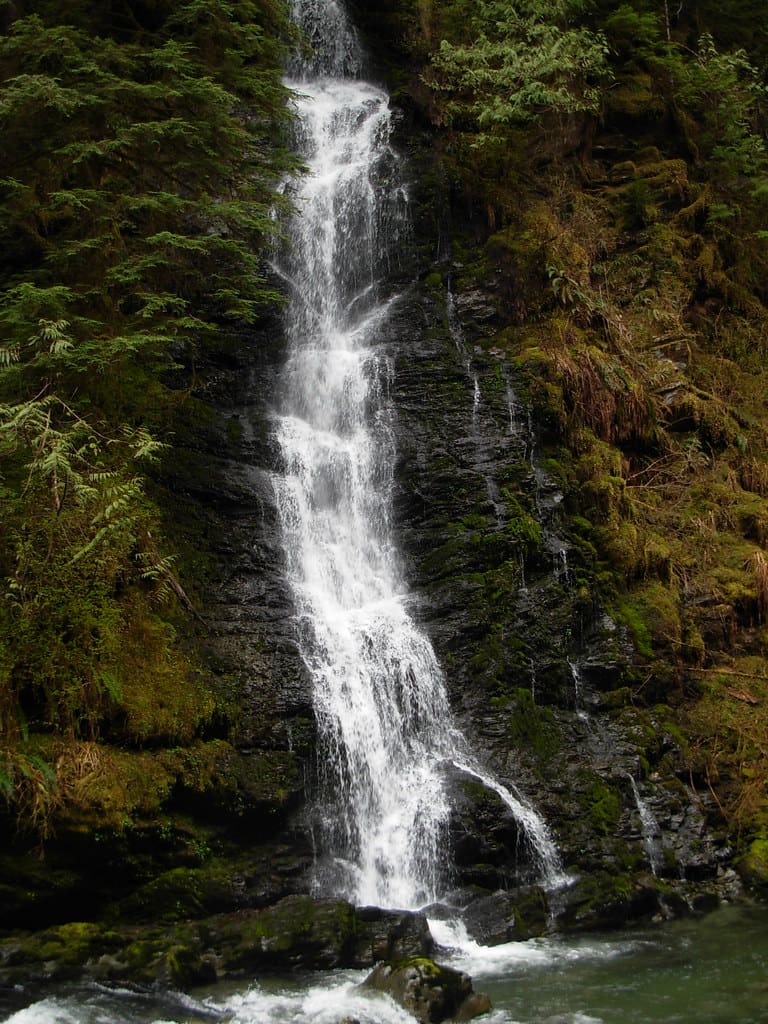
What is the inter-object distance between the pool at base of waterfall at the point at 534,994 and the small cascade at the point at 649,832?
1.27 metres

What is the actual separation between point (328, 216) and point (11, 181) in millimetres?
7656

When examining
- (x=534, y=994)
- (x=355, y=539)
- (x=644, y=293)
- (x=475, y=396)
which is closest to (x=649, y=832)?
(x=534, y=994)

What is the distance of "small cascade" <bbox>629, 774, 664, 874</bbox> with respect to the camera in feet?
30.1

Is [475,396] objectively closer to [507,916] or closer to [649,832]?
[649,832]

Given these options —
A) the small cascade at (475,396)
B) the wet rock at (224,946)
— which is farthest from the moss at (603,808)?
the small cascade at (475,396)

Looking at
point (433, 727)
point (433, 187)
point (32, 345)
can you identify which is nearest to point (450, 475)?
point (433, 727)

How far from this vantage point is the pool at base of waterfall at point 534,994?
632cm

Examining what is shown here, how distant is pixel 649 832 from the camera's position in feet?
30.9

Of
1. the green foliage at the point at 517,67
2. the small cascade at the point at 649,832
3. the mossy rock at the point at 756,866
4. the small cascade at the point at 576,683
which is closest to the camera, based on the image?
the mossy rock at the point at 756,866

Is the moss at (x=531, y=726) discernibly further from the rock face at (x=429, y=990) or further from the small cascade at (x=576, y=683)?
the rock face at (x=429, y=990)

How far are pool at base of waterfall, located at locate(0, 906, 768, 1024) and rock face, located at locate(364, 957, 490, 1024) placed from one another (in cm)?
10

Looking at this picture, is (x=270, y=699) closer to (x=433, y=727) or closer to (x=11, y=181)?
(x=433, y=727)

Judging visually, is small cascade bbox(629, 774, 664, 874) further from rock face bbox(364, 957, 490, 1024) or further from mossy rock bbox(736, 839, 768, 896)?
rock face bbox(364, 957, 490, 1024)

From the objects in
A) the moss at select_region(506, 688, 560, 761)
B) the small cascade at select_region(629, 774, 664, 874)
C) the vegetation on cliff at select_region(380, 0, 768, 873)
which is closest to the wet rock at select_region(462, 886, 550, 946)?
the small cascade at select_region(629, 774, 664, 874)
